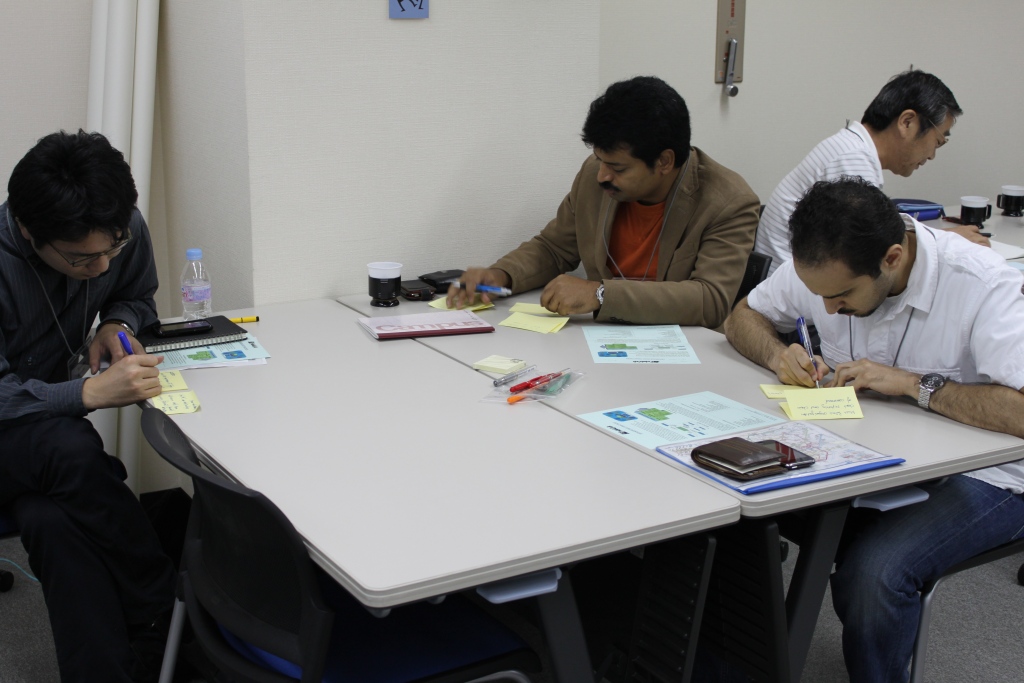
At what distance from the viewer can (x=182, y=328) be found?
91.4 inches

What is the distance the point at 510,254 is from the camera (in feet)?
9.43

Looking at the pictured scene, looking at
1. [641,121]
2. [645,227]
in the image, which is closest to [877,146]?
[645,227]

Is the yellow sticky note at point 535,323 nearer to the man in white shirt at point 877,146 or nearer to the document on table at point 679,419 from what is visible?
the document on table at point 679,419

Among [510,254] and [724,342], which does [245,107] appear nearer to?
[510,254]

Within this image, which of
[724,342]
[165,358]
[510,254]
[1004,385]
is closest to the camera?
[1004,385]

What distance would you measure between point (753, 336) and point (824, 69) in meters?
2.41

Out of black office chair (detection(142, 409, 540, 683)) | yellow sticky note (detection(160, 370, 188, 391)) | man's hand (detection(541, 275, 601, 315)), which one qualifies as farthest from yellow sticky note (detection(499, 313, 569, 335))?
black office chair (detection(142, 409, 540, 683))

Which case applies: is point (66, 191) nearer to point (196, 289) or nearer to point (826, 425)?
point (196, 289)

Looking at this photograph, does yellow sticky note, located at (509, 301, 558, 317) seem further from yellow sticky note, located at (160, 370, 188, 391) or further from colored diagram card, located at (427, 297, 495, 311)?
yellow sticky note, located at (160, 370, 188, 391)

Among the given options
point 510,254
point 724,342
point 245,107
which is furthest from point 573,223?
point 245,107

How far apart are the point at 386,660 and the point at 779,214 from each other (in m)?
2.11

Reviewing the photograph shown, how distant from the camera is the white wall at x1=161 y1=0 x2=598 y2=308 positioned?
2594mm

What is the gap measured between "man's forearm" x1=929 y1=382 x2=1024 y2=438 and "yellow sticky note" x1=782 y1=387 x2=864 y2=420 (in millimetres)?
153

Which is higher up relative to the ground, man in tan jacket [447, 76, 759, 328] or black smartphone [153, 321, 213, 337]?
man in tan jacket [447, 76, 759, 328]
